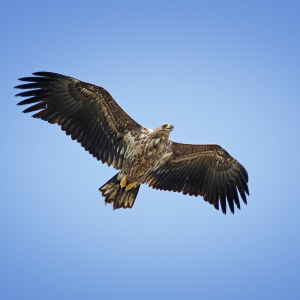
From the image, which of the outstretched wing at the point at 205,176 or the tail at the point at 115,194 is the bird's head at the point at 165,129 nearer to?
the outstretched wing at the point at 205,176

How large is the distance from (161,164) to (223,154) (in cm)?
166

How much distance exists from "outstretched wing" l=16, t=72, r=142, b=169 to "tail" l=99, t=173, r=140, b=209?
41cm

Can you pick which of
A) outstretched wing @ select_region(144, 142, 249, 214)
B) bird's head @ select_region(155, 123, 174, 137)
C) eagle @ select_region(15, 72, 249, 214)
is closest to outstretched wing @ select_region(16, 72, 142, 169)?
eagle @ select_region(15, 72, 249, 214)

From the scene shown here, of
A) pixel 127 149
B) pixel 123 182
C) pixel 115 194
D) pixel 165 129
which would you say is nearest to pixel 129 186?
pixel 123 182

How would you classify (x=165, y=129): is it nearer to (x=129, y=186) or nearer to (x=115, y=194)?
(x=129, y=186)

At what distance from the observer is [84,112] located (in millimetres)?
11875

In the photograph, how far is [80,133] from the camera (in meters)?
11.9

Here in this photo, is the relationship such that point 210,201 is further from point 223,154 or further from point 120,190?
point 120,190

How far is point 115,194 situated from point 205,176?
8.43 feet

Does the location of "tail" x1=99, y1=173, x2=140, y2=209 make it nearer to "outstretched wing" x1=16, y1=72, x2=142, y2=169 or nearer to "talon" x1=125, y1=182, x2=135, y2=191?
"talon" x1=125, y1=182, x2=135, y2=191

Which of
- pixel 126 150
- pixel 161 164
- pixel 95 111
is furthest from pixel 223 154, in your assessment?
pixel 95 111

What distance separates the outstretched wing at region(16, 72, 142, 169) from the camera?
11.6 meters

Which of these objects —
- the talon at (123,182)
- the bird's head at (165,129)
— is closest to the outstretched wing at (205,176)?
the talon at (123,182)

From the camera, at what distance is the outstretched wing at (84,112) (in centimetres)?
1156
